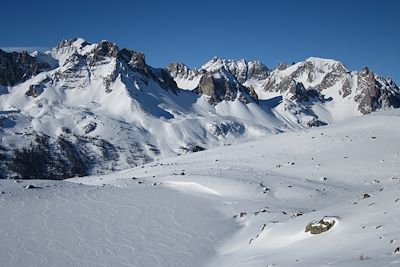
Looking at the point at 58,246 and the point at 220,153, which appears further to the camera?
the point at 220,153

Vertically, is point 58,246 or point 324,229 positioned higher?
point 58,246

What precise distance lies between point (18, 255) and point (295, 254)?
13794 mm

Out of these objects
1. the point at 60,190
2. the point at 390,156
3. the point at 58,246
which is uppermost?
the point at 60,190

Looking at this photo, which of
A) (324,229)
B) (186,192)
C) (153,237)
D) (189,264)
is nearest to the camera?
(324,229)

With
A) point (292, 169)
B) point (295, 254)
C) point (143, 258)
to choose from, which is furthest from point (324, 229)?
point (292, 169)

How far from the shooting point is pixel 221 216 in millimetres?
32906

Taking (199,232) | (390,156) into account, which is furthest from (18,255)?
(390,156)

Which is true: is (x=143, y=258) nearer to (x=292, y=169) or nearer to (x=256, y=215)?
(x=256, y=215)

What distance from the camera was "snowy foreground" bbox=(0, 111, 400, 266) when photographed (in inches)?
794

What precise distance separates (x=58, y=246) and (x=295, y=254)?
12.9m

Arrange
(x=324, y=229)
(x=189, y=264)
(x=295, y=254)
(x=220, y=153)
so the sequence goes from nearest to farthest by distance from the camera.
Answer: (x=295, y=254)
(x=324, y=229)
(x=189, y=264)
(x=220, y=153)

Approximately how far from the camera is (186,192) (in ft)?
133

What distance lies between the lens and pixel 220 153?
65.6 meters

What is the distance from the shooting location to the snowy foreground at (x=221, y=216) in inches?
794
